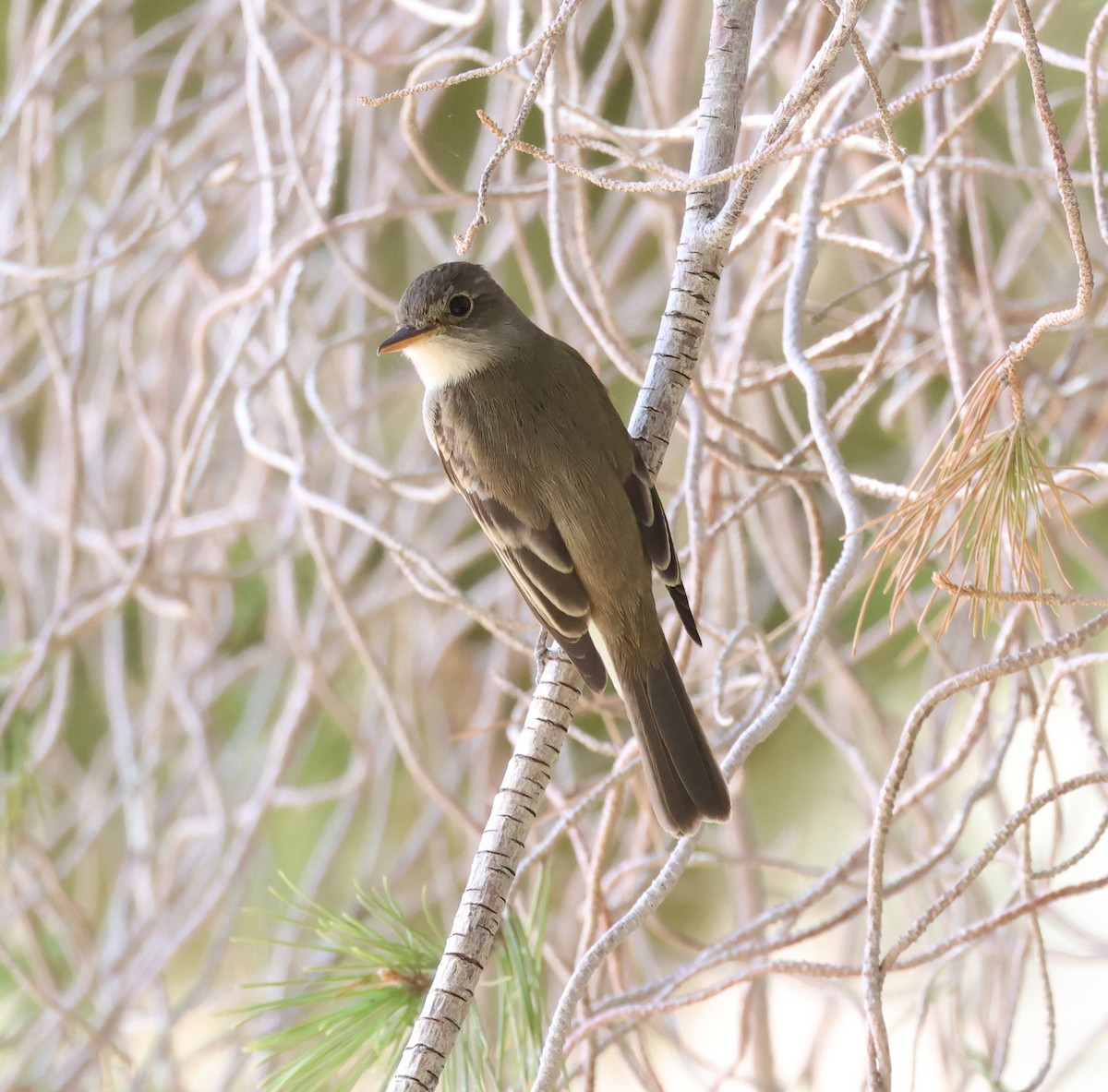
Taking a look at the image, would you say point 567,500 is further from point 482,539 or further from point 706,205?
point 482,539

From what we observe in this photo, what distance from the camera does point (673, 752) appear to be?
5.21 ft

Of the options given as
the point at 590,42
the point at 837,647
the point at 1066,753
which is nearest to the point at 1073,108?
the point at 590,42

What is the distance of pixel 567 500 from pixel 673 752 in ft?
1.37

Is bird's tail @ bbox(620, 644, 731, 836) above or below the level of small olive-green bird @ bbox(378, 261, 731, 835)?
below

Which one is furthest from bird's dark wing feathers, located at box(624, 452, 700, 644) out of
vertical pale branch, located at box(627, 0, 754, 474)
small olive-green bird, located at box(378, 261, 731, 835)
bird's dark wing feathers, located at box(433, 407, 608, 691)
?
vertical pale branch, located at box(627, 0, 754, 474)

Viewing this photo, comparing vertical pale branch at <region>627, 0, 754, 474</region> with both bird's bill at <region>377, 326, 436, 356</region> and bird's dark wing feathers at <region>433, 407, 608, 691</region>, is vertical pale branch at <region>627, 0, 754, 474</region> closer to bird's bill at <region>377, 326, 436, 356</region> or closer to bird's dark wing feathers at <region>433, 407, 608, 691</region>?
bird's dark wing feathers at <region>433, 407, 608, 691</region>

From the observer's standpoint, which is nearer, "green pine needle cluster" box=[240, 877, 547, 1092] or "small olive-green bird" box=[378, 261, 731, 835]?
"green pine needle cluster" box=[240, 877, 547, 1092]

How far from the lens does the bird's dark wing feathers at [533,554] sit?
5.69ft

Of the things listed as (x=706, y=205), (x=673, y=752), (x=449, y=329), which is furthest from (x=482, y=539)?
(x=706, y=205)

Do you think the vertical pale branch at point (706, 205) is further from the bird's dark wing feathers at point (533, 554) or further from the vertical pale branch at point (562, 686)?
the bird's dark wing feathers at point (533, 554)

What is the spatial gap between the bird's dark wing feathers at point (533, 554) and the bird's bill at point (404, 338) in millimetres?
155

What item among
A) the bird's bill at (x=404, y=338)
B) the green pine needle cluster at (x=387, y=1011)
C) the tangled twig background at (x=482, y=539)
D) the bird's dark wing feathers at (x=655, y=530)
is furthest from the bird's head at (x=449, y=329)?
the green pine needle cluster at (x=387, y=1011)

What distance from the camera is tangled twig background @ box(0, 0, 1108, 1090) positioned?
152cm

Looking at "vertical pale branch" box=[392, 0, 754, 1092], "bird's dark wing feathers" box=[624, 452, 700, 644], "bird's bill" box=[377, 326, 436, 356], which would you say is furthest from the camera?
"bird's bill" box=[377, 326, 436, 356]
